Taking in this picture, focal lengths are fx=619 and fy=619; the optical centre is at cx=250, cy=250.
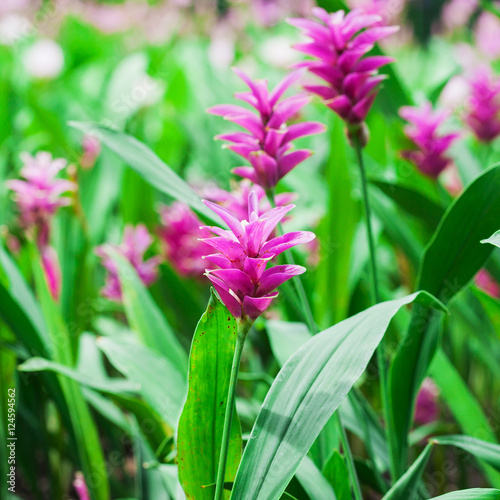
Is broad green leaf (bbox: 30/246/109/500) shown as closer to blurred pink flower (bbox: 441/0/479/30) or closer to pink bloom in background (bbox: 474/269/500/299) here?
pink bloom in background (bbox: 474/269/500/299)

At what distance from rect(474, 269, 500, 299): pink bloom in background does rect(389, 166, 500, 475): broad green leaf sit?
0.57 m

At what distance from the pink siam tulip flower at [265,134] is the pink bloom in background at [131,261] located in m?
0.46

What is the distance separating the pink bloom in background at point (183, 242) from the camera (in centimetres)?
115

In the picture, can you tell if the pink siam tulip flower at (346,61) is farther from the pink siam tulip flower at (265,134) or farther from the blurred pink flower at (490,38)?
the blurred pink flower at (490,38)

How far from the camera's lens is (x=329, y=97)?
621 millimetres

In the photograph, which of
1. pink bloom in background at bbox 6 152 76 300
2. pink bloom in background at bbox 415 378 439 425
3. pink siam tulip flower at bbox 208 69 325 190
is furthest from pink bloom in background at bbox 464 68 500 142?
pink bloom in background at bbox 6 152 76 300

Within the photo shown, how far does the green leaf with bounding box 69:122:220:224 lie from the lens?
1.97ft

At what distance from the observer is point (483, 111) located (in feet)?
3.49

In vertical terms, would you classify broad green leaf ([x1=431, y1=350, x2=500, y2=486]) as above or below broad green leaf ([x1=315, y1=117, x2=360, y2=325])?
below

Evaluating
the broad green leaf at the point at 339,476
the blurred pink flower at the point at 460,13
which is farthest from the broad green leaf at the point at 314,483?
the blurred pink flower at the point at 460,13

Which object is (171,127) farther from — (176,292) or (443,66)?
(443,66)

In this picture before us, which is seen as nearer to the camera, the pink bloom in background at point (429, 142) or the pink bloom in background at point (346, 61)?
the pink bloom in background at point (346, 61)

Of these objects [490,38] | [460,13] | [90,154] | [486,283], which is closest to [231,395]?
[486,283]

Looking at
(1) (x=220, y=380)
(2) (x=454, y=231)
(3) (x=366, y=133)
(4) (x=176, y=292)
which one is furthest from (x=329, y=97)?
(4) (x=176, y=292)
